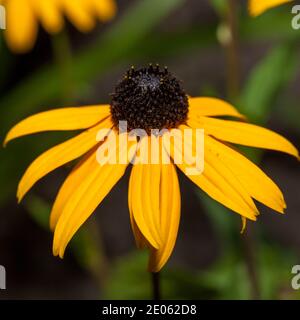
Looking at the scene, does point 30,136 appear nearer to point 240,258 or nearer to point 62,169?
point 62,169

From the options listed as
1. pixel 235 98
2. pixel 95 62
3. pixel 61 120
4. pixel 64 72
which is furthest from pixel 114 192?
pixel 61 120

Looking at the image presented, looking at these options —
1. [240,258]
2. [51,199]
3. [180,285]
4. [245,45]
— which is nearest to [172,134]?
[180,285]

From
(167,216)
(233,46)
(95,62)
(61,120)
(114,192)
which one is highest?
(95,62)

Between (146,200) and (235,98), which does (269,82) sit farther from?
(146,200)

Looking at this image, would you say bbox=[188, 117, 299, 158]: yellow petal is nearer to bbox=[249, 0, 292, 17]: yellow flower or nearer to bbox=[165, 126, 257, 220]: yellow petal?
bbox=[165, 126, 257, 220]: yellow petal

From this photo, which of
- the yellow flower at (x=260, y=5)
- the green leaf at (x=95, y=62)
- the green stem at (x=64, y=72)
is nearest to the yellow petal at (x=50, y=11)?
the green stem at (x=64, y=72)

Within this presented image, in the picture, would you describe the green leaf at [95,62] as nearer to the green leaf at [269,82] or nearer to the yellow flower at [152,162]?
the green leaf at [269,82]
